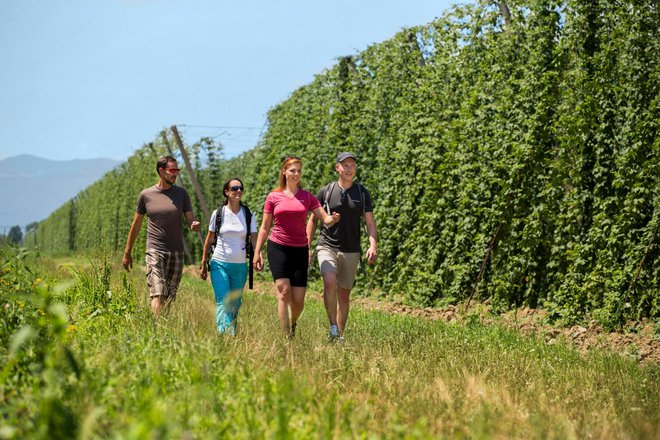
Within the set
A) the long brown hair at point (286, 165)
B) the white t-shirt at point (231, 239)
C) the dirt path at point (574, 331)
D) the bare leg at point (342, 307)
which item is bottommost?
the dirt path at point (574, 331)

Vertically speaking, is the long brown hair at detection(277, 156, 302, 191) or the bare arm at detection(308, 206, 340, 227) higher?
the long brown hair at detection(277, 156, 302, 191)

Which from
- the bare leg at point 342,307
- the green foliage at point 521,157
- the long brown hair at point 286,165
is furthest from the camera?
the green foliage at point 521,157

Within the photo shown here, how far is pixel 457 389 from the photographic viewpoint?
5383mm

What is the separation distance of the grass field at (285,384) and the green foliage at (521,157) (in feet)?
6.06

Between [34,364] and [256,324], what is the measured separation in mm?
3994

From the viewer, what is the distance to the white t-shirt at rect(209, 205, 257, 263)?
759 centimetres

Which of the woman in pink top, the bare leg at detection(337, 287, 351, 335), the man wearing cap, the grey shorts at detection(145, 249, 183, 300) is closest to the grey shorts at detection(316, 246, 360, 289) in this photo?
the man wearing cap

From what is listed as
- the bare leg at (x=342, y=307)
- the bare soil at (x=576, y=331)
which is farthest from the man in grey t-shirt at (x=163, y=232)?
the bare soil at (x=576, y=331)

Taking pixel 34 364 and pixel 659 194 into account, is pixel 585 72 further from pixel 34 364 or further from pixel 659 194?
pixel 34 364

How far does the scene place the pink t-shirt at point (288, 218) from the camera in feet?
24.5

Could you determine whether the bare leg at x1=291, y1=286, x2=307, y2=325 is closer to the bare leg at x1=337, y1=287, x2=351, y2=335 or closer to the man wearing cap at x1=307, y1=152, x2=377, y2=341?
the man wearing cap at x1=307, y1=152, x2=377, y2=341

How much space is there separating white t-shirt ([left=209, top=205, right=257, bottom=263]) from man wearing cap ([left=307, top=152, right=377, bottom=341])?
0.69 m

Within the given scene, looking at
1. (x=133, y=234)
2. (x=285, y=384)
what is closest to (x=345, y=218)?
(x=133, y=234)

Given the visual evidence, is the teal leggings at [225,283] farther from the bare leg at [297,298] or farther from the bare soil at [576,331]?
the bare soil at [576,331]
